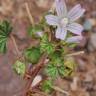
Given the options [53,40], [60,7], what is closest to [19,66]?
[53,40]

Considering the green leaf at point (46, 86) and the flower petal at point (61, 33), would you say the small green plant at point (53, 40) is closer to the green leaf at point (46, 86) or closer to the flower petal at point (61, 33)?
the flower petal at point (61, 33)

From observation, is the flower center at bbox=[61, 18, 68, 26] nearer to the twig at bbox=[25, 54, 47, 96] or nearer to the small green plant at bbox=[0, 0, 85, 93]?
the small green plant at bbox=[0, 0, 85, 93]

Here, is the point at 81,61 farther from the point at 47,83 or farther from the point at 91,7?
the point at 47,83

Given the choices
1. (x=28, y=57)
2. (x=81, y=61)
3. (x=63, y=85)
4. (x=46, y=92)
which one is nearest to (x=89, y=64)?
(x=81, y=61)

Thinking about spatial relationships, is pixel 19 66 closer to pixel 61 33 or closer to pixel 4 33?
pixel 4 33

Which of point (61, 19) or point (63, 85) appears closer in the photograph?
point (61, 19)

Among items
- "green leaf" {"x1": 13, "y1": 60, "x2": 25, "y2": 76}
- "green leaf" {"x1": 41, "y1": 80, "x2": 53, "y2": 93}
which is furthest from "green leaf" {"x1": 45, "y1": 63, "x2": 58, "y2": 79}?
"green leaf" {"x1": 41, "y1": 80, "x2": 53, "y2": 93}

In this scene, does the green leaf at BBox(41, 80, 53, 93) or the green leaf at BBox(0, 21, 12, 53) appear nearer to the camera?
the green leaf at BBox(0, 21, 12, 53)
